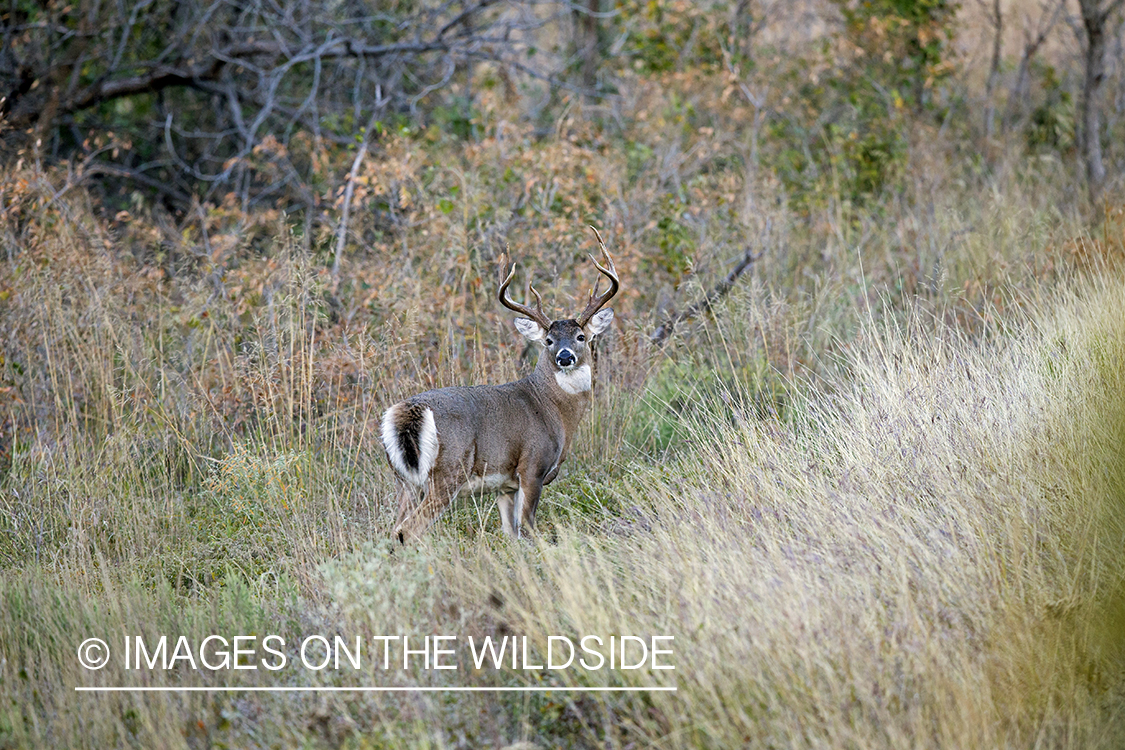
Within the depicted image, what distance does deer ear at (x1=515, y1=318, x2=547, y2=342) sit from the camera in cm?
618

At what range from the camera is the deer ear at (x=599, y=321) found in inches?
242

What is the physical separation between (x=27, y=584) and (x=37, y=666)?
711mm

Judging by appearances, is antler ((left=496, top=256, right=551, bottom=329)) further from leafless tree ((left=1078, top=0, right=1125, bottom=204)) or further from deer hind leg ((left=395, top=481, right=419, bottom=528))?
leafless tree ((left=1078, top=0, right=1125, bottom=204))

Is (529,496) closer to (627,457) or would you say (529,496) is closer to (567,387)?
(567,387)

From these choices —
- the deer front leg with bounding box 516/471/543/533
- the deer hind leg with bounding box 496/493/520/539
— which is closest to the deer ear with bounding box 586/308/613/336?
the deer front leg with bounding box 516/471/543/533

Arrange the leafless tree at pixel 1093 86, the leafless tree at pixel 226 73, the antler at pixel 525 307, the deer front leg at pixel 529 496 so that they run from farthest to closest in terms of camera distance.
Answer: the leafless tree at pixel 226 73, the leafless tree at pixel 1093 86, the antler at pixel 525 307, the deer front leg at pixel 529 496

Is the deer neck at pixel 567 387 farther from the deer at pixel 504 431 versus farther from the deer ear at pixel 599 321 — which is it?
the deer ear at pixel 599 321

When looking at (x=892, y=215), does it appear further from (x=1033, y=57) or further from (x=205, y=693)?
(x=205, y=693)

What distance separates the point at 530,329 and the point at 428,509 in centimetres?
135

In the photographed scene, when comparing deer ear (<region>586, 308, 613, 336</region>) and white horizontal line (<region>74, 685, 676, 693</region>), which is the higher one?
deer ear (<region>586, 308, 613, 336</region>)

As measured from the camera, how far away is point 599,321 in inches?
243

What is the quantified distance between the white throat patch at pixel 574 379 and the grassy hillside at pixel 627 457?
1.42 feet

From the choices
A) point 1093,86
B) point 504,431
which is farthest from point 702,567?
point 1093,86

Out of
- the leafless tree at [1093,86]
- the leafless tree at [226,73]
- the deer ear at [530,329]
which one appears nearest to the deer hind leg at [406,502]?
the deer ear at [530,329]
